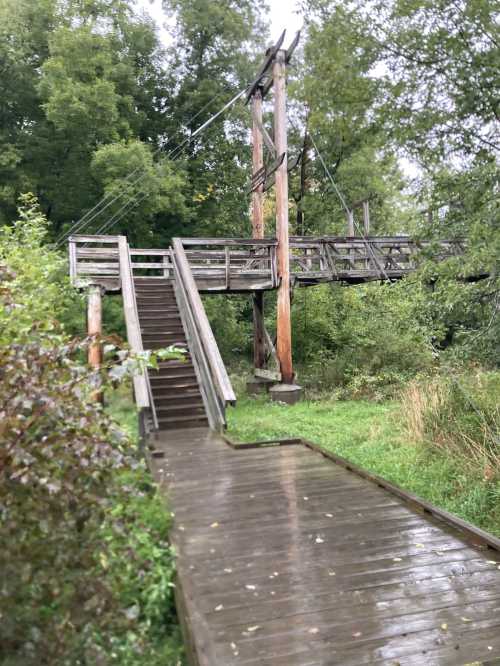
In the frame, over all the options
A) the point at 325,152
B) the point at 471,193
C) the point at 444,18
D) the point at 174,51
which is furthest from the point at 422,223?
the point at 174,51

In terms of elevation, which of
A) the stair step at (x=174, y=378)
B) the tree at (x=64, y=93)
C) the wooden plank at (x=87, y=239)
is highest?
the tree at (x=64, y=93)

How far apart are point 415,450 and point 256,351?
7.29 m

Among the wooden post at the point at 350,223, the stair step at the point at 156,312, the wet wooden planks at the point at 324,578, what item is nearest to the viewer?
the wet wooden planks at the point at 324,578

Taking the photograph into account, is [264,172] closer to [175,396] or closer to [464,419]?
[175,396]

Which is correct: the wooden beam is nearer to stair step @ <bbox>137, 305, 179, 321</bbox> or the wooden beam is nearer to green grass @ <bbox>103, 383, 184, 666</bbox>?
stair step @ <bbox>137, 305, 179, 321</bbox>

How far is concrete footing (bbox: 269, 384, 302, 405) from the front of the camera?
36.6 feet

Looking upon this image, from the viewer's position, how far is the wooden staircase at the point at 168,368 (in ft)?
27.0

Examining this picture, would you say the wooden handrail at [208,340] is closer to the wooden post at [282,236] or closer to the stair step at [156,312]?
the stair step at [156,312]

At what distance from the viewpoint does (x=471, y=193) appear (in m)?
5.41

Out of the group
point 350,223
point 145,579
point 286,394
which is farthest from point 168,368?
point 350,223

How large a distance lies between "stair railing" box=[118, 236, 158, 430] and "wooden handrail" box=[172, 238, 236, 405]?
3.05 ft

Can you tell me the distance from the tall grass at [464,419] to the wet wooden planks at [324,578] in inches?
49.2

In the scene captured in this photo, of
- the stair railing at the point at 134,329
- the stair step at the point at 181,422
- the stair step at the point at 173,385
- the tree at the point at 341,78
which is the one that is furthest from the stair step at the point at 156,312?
the tree at the point at 341,78

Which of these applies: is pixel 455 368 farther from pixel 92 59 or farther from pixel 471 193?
pixel 92 59
